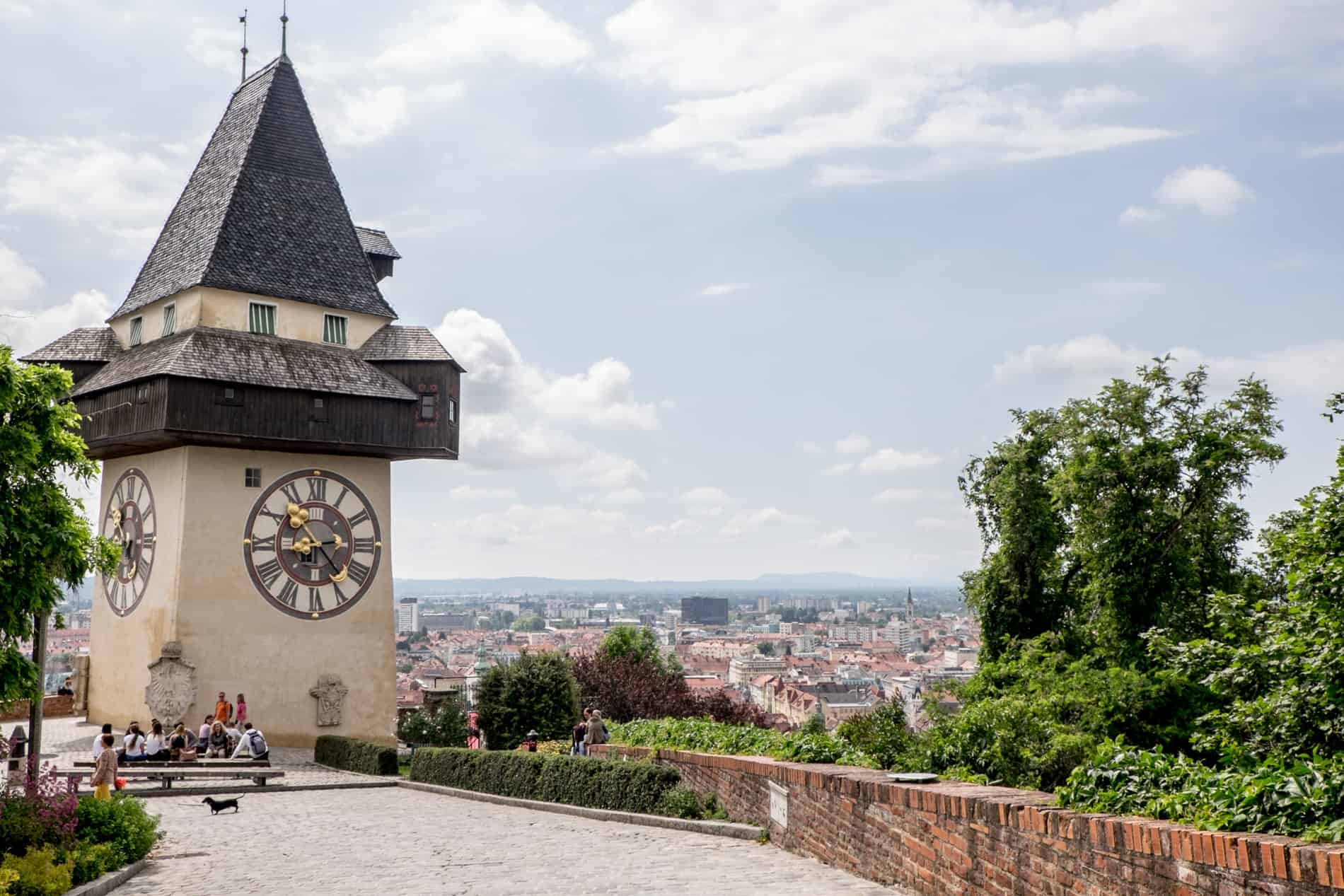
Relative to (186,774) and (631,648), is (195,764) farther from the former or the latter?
(631,648)

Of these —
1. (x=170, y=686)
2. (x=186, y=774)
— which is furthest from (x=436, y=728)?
(x=186, y=774)

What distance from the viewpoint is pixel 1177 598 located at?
90.1ft

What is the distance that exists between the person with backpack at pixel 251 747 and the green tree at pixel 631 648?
72.7 ft

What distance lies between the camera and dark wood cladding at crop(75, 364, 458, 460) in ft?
99.5

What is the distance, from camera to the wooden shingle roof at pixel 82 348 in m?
34.2

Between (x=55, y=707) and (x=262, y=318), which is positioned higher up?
(x=262, y=318)

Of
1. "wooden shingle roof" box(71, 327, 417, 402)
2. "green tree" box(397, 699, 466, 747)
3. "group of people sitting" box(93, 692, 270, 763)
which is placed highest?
"wooden shingle roof" box(71, 327, 417, 402)

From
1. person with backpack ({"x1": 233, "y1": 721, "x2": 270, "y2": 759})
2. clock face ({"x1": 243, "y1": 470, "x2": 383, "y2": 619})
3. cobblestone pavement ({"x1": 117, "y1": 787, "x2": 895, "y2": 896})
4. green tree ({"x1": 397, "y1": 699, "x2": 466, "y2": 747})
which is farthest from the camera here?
green tree ({"x1": 397, "y1": 699, "x2": 466, "y2": 747})

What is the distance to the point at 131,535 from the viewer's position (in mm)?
33125

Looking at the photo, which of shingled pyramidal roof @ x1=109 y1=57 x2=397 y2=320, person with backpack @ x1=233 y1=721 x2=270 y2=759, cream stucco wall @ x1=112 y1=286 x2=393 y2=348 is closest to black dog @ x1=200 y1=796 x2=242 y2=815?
person with backpack @ x1=233 y1=721 x2=270 y2=759

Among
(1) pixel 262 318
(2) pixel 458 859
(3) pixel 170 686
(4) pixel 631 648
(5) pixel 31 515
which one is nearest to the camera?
(5) pixel 31 515

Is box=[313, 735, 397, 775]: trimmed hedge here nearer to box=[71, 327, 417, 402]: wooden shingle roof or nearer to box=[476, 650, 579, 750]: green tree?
box=[476, 650, 579, 750]: green tree

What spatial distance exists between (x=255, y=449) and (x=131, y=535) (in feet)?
14.4

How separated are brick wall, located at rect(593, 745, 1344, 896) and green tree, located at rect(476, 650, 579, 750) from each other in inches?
890
